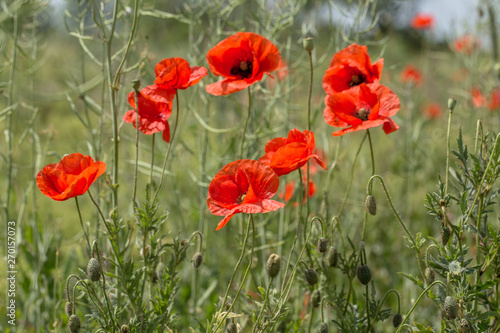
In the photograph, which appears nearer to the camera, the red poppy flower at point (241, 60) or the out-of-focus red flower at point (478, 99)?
the red poppy flower at point (241, 60)

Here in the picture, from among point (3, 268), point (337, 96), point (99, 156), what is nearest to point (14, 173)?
point (3, 268)

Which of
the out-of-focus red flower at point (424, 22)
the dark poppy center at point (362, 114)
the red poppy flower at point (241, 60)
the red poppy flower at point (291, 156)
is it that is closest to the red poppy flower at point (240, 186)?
the red poppy flower at point (291, 156)

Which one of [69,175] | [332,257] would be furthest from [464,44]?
[69,175]

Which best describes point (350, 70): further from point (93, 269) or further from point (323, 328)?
point (93, 269)

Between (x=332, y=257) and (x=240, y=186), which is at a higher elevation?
(x=240, y=186)

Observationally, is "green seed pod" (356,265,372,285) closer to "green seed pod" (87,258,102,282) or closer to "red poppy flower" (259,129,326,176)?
"red poppy flower" (259,129,326,176)

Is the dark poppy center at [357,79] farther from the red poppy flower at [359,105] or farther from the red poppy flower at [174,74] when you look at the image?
the red poppy flower at [174,74]

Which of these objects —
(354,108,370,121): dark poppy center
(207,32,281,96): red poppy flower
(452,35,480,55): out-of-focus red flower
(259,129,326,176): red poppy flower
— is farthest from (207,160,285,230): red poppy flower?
(452,35,480,55): out-of-focus red flower

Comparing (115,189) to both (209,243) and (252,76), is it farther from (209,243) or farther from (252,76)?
(209,243)

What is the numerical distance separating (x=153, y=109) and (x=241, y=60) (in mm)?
273

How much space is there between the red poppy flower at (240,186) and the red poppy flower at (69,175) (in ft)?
0.88

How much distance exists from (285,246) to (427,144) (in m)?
2.03

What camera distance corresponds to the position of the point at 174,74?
1.23 m

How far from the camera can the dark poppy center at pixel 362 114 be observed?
4.15 feet
